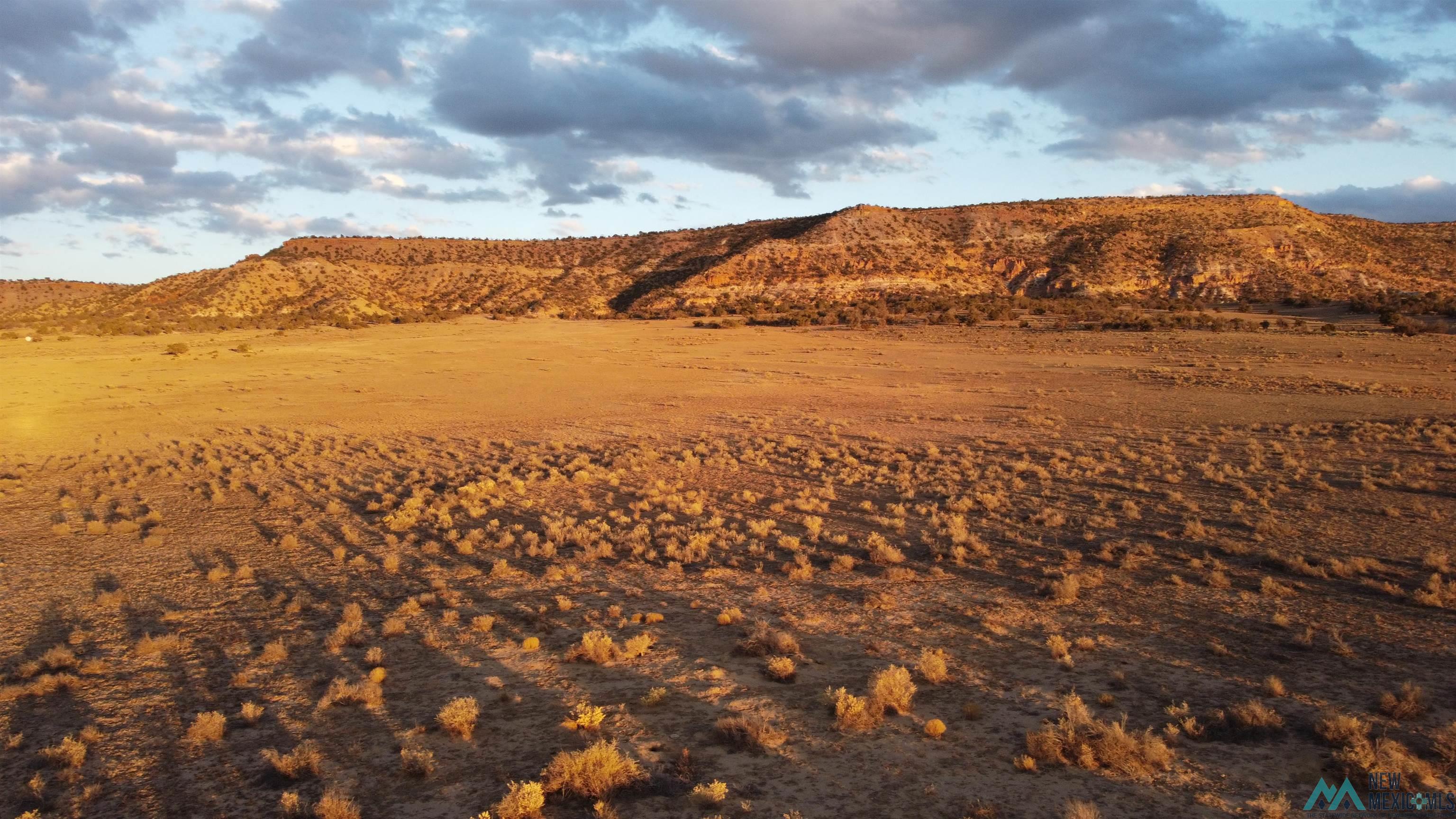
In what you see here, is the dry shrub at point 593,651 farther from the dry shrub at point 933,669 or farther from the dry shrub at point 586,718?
the dry shrub at point 933,669

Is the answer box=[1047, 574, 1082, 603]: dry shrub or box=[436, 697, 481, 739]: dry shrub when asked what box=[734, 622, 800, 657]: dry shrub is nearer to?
box=[436, 697, 481, 739]: dry shrub

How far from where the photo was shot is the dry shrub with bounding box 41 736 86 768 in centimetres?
602

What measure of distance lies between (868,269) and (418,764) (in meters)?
74.7

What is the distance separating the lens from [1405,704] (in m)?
6.20

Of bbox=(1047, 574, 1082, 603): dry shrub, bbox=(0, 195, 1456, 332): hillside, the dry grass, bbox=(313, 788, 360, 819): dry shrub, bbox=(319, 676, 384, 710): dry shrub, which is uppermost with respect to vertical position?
bbox=(0, 195, 1456, 332): hillside

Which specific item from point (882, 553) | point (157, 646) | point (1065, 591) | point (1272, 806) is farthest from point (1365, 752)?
point (157, 646)

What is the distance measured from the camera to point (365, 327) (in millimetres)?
56344

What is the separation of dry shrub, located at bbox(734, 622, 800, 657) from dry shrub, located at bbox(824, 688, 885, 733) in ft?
4.11

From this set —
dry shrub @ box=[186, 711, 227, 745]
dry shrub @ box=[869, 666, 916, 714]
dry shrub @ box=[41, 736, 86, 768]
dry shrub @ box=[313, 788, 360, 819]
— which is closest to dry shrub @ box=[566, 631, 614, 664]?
dry shrub @ box=[869, 666, 916, 714]

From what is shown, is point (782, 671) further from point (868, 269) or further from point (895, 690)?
point (868, 269)

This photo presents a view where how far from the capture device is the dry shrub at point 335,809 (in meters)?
5.21

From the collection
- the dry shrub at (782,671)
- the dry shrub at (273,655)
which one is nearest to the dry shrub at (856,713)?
the dry shrub at (782,671)

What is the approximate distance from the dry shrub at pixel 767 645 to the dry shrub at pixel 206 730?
4.28 metres

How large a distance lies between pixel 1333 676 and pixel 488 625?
7.75m
